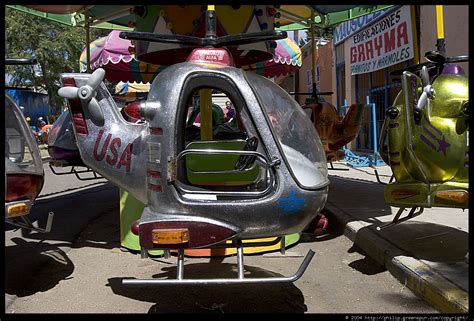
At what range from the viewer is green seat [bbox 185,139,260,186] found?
4.41m

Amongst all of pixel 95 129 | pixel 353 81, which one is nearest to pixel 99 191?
pixel 95 129

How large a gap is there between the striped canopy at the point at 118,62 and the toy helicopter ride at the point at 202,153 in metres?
5.45

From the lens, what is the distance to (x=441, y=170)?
401 centimetres

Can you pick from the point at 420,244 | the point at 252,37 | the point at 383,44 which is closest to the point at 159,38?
the point at 252,37

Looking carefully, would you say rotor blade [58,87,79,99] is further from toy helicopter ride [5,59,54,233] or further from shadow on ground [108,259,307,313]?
shadow on ground [108,259,307,313]

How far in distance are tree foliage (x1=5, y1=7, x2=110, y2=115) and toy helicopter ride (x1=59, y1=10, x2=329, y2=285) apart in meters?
22.6

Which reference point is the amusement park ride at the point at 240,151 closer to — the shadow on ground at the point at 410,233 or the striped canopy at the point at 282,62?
the shadow on ground at the point at 410,233

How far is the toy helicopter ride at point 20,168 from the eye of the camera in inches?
144

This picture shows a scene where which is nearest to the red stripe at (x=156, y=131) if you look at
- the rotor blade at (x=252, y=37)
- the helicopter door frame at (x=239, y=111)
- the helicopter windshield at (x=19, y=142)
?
the helicopter door frame at (x=239, y=111)

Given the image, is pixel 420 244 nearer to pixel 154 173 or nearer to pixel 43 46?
pixel 154 173

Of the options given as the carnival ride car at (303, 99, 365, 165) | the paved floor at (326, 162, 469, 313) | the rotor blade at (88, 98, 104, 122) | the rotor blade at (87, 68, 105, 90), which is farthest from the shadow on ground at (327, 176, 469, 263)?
the rotor blade at (87, 68, 105, 90)

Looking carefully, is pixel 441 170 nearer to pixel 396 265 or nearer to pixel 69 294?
pixel 396 265

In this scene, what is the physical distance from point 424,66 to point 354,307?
6.94 ft

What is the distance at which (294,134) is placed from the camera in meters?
3.24
